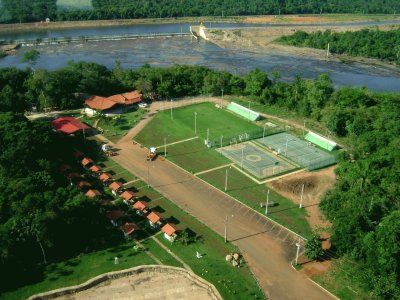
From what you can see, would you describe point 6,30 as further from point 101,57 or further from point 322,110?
point 322,110

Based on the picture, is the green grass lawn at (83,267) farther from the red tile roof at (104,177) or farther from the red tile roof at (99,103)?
the red tile roof at (99,103)

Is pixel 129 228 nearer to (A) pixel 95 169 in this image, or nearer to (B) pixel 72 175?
(B) pixel 72 175

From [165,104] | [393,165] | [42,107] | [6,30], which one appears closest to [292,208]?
[393,165]

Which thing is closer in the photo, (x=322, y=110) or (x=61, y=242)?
(x=61, y=242)

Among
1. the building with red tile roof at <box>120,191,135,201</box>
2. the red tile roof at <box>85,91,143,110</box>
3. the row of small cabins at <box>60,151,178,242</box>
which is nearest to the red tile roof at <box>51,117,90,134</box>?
the row of small cabins at <box>60,151,178,242</box>

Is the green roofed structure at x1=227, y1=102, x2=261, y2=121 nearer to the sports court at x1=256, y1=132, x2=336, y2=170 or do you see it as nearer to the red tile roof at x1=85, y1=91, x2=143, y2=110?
the sports court at x1=256, y1=132, x2=336, y2=170

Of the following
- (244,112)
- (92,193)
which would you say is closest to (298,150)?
(244,112)
